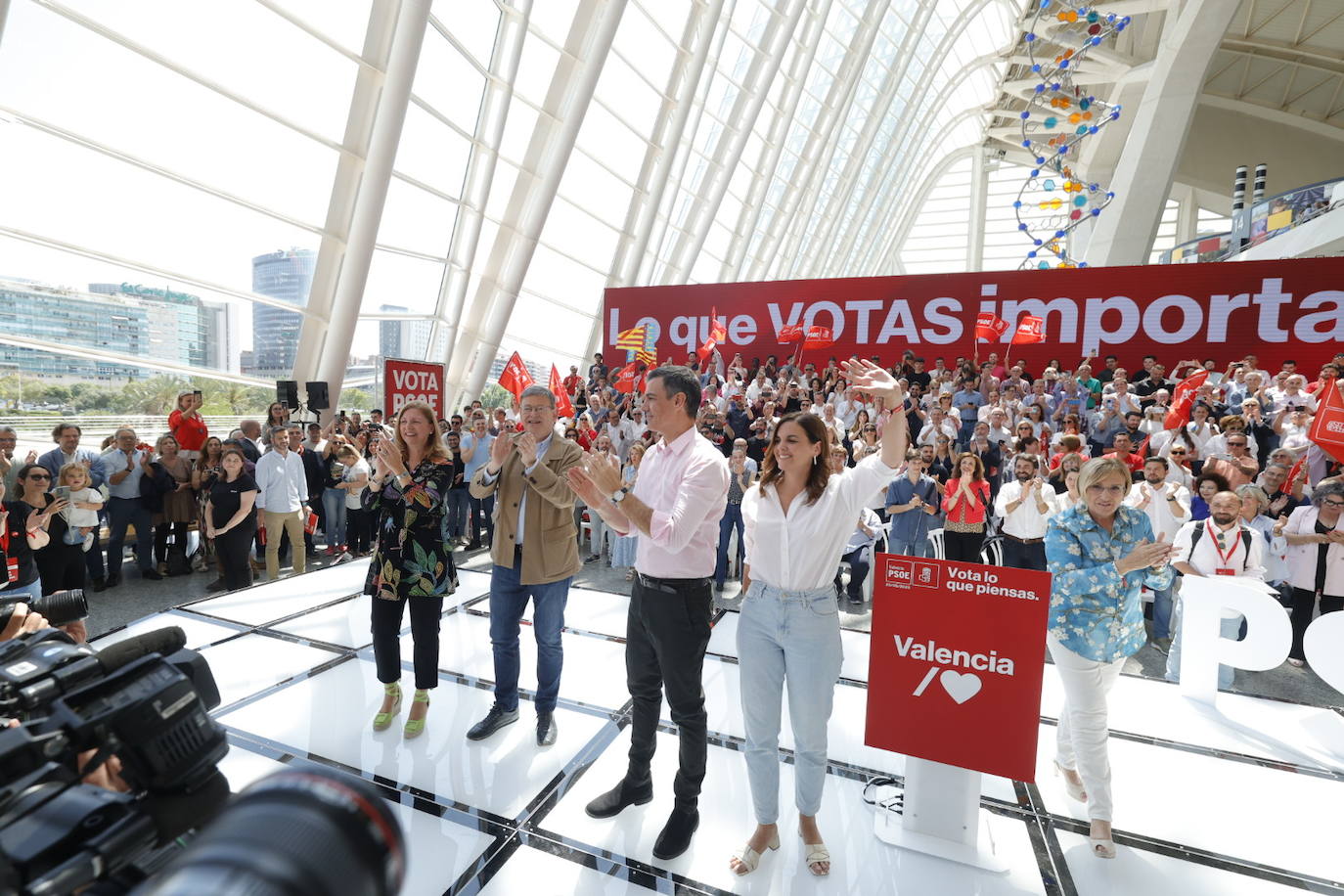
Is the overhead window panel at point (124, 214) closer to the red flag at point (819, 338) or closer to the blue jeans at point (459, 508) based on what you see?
the blue jeans at point (459, 508)

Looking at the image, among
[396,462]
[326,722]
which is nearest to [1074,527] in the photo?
[396,462]

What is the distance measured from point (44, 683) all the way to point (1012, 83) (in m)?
35.7

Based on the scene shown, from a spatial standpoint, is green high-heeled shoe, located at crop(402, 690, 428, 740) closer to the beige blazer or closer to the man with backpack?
the beige blazer

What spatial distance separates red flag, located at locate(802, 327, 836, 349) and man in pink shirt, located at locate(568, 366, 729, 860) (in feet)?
32.6

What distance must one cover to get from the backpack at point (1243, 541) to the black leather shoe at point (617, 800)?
3.98 m

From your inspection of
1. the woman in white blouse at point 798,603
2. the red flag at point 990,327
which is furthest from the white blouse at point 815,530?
the red flag at point 990,327

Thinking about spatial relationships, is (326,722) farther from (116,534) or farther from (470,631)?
(116,534)

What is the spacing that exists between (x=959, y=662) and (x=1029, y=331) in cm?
982

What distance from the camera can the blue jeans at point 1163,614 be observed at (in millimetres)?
5152

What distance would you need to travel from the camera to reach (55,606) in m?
1.88

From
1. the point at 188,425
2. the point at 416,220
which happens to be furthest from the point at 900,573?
the point at 416,220

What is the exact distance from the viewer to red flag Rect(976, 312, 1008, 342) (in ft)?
35.8

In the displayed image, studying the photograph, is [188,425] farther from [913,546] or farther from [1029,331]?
[1029,331]

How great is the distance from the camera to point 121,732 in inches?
42.3
